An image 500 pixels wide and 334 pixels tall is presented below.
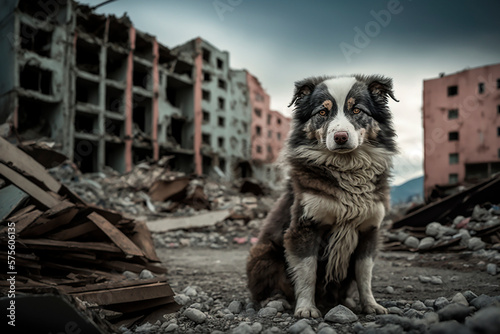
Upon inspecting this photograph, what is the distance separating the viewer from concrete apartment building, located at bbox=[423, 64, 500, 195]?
29844 millimetres

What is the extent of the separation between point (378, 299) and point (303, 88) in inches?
94.2

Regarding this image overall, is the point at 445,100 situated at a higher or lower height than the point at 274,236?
higher

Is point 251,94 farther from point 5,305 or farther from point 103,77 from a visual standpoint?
point 5,305

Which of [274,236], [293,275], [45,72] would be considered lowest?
[293,275]

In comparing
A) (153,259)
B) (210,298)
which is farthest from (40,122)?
(210,298)

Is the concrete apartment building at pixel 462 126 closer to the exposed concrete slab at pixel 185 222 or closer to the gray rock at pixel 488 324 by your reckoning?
the exposed concrete slab at pixel 185 222

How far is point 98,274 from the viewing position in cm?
375

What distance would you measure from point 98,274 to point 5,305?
1883 millimetres

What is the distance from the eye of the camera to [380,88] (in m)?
3.11

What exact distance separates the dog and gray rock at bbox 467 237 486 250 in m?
3.97

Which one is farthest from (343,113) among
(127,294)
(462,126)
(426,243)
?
(462,126)

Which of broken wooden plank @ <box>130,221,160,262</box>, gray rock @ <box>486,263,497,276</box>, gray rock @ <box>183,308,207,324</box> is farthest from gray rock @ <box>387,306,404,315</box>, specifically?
broken wooden plank @ <box>130,221,160,262</box>

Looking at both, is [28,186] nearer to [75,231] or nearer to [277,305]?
[75,231]

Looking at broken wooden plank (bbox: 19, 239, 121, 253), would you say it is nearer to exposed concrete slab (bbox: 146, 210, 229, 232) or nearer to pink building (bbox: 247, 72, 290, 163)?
exposed concrete slab (bbox: 146, 210, 229, 232)
